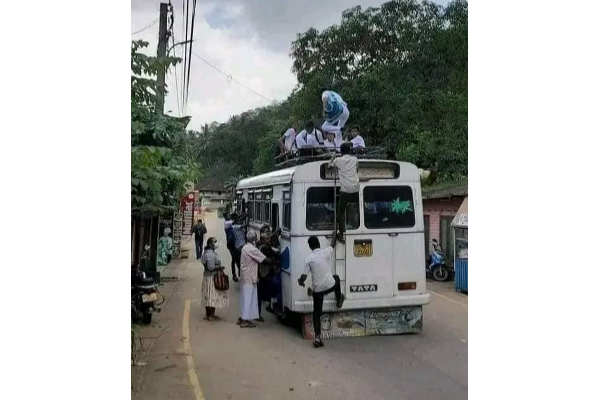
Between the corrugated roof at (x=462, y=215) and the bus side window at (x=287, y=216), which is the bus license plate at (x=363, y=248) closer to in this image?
the bus side window at (x=287, y=216)

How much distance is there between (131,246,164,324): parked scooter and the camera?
455cm

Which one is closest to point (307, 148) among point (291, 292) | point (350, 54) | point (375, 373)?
point (350, 54)

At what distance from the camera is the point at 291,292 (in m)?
4.93

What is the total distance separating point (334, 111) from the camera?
4562mm

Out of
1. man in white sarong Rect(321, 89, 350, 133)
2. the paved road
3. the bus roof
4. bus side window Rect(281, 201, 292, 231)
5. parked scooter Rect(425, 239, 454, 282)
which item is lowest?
the paved road

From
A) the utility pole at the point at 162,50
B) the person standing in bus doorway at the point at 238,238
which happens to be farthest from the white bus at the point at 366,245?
the utility pole at the point at 162,50

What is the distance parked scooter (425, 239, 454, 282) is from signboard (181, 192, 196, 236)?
7.43 feet

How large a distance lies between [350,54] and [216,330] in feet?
7.34

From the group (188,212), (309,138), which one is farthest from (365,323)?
(188,212)

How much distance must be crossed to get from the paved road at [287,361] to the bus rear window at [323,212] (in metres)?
0.86

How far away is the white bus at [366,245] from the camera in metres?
4.84

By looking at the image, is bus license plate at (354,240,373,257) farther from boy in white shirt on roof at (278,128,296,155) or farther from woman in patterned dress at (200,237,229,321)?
woman in patterned dress at (200,237,229,321)

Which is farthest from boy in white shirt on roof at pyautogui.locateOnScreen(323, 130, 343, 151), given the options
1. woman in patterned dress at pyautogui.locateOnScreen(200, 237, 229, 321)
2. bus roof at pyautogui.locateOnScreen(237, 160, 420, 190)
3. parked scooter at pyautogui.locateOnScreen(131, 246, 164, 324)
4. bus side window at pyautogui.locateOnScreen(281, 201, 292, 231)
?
parked scooter at pyautogui.locateOnScreen(131, 246, 164, 324)
